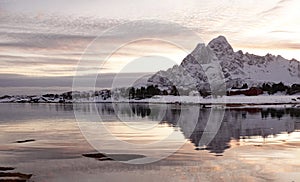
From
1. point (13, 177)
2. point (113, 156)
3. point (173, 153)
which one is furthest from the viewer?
point (173, 153)

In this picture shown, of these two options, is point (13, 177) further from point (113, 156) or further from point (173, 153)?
point (173, 153)

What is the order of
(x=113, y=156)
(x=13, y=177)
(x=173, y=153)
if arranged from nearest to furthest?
(x=13, y=177) < (x=113, y=156) < (x=173, y=153)

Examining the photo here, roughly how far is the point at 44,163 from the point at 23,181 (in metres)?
6.12

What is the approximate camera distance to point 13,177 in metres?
25.2

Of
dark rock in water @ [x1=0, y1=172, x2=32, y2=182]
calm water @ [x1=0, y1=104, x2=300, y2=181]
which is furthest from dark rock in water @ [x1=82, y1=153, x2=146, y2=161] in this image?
dark rock in water @ [x1=0, y1=172, x2=32, y2=182]

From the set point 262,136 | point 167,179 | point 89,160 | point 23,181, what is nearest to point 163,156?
point 89,160

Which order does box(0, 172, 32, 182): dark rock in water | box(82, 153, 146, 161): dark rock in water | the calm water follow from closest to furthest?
box(0, 172, 32, 182): dark rock in water
the calm water
box(82, 153, 146, 161): dark rock in water

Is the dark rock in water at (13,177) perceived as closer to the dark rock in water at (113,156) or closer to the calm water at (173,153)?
the calm water at (173,153)

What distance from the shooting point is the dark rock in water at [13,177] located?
80.5 feet

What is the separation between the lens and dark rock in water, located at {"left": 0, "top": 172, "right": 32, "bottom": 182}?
2453cm

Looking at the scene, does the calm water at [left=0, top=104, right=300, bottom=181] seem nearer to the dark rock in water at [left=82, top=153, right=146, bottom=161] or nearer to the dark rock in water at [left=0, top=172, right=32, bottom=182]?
the dark rock in water at [left=0, top=172, right=32, bottom=182]

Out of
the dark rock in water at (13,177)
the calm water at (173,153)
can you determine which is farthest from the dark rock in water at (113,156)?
the dark rock in water at (13,177)

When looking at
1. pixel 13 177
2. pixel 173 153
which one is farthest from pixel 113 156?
pixel 13 177

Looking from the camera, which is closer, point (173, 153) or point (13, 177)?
point (13, 177)
